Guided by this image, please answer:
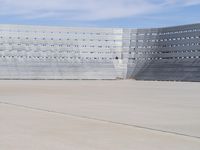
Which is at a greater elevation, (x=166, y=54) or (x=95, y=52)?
(x=166, y=54)

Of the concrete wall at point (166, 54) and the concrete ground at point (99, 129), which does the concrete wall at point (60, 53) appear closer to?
the concrete wall at point (166, 54)

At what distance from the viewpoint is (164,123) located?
9.13 m

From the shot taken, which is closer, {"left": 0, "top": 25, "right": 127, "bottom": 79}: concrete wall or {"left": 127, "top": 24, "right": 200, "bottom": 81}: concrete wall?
{"left": 127, "top": 24, "right": 200, "bottom": 81}: concrete wall

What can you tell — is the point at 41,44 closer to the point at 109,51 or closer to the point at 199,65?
the point at 109,51

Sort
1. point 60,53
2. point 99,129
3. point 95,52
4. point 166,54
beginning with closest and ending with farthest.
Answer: point 99,129
point 166,54
point 60,53
point 95,52

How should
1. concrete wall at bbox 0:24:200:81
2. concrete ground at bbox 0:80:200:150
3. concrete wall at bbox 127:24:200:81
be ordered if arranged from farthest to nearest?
concrete wall at bbox 0:24:200:81 < concrete wall at bbox 127:24:200:81 < concrete ground at bbox 0:80:200:150

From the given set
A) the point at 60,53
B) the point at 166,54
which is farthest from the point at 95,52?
the point at 166,54

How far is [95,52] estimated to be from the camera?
5594cm

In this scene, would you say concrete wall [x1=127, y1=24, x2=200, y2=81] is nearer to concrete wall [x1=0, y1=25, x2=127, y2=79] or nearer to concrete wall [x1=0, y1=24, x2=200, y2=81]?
concrete wall [x1=0, y1=24, x2=200, y2=81]

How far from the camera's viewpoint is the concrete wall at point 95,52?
51.5 meters

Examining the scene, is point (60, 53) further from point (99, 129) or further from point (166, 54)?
point (99, 129)

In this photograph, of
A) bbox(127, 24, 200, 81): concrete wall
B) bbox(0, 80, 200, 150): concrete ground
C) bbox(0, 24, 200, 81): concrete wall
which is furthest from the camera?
bbox(0, 24, 200, 81): concrete wall

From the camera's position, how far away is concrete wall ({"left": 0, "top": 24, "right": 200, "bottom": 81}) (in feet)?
169

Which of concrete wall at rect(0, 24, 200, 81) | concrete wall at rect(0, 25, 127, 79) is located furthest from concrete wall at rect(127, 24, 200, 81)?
concrete wall at rect(0, 25, 127, 79)
